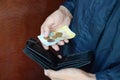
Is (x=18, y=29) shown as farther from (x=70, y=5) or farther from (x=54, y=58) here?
(x=54, y=58)

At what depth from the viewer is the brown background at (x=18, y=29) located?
122 centimetres

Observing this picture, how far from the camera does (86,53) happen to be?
0.79 meters

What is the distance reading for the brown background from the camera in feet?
4.01

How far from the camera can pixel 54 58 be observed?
2.67 feet

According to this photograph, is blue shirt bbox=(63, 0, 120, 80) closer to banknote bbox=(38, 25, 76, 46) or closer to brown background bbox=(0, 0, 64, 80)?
banknote bbox=(38, 25, 76, 46)

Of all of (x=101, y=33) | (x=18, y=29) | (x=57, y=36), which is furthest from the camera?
(x=18, y=29)

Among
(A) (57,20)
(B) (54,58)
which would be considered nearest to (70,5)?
(A) (57,20)

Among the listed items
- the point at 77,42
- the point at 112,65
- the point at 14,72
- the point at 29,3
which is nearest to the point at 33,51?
the point at 77,42

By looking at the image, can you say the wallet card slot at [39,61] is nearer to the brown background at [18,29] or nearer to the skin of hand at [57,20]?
the skin of hand at [57,20]

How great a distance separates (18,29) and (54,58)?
0.55 meters

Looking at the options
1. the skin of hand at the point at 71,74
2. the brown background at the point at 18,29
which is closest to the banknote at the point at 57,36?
the skin of hand at the point at 71,74

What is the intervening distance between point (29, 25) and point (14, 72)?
0.34 metres

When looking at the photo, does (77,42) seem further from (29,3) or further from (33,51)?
(29,3)

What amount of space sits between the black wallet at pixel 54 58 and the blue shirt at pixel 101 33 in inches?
1.9
